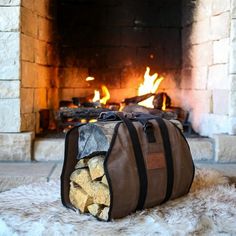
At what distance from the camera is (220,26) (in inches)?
87.7

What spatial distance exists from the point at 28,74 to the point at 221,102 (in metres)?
1.06

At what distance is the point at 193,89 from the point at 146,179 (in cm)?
136

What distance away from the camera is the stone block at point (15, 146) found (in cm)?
207

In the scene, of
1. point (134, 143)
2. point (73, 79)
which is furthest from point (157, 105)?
point (134, 143)

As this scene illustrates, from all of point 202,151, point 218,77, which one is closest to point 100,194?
point 202,151

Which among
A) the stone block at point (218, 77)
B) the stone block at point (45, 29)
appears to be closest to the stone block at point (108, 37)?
the stone block at point (45, 29)

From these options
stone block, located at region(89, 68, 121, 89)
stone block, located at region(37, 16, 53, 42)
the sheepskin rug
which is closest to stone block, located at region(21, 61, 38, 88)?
stone block, located at region(37, 16, 53, 42)

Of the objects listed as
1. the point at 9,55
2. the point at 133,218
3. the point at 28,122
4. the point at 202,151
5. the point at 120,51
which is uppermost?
the point at 120,51

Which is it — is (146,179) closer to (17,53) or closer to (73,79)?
(17,53)

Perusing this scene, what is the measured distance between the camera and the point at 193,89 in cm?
257

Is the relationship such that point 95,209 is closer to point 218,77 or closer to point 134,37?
point 218,77

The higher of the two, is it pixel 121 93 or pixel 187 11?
pixel 187 11

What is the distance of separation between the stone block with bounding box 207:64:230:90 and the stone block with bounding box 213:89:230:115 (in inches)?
1.1

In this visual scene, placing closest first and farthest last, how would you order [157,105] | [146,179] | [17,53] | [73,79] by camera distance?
[146,179]
[17,53]
[157,105]
[73,79]
